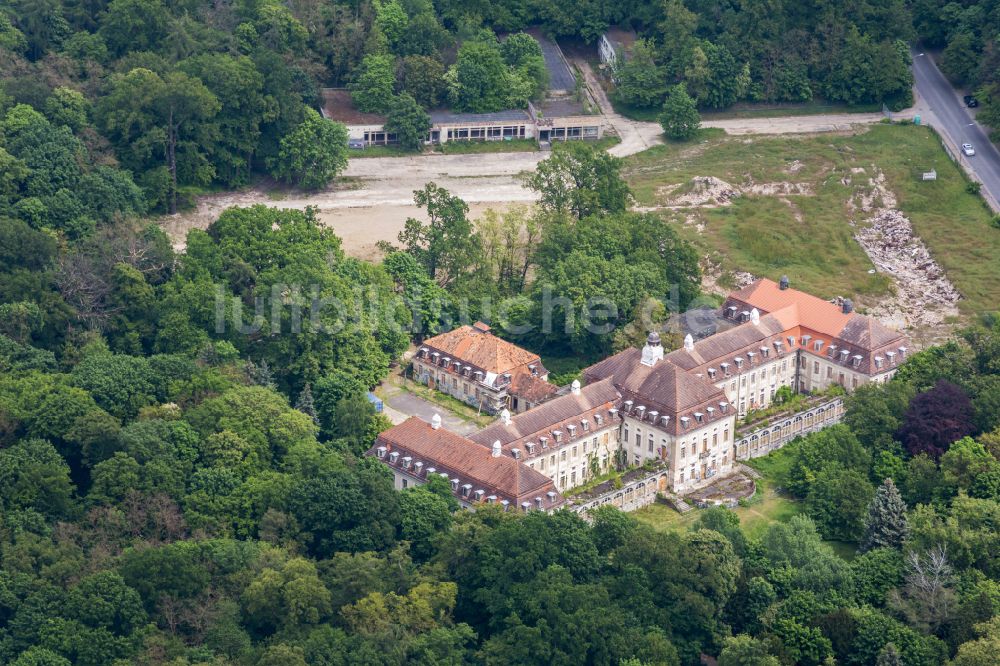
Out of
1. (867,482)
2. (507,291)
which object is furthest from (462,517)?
(507,291)

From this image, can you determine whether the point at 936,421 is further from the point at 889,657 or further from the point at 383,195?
the point at 383,195

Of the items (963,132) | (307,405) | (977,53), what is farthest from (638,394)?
(977,53)

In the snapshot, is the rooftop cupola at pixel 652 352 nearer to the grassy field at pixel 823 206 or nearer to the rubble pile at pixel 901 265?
the rubble pile at pixel 901 265

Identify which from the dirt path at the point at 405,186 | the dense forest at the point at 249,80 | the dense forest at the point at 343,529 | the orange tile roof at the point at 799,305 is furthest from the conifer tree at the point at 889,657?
the dense forest at the point at 249,80

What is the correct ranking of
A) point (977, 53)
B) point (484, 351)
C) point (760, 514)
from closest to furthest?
point (760, 514) < point (484, 351) < point (977, 53)

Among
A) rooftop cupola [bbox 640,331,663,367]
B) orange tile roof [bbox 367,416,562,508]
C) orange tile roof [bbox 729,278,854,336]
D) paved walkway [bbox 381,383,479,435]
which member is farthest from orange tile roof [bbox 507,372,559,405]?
orange tile roof [bbox 729,278,854,336]

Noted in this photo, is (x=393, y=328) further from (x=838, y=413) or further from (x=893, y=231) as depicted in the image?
(x=893, y=231)
